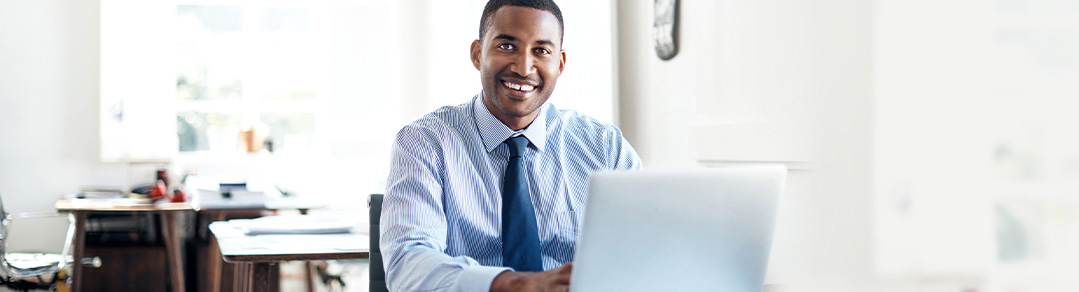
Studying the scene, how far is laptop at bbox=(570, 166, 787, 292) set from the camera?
1.10 meters

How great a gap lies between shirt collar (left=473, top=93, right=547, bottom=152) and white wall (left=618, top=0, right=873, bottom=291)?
0.51 meters

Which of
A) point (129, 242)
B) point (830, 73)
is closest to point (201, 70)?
point (129, 242)

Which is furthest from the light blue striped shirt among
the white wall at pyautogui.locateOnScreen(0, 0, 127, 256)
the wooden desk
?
the white wall at pyautogui.locateOnScreen(0, 0, 127, 256)

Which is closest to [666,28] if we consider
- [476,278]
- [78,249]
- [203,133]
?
[476,278]

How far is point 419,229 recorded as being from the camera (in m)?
1.45

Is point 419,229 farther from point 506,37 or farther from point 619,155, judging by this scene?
point 619,155

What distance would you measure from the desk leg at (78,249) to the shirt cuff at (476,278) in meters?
3.44

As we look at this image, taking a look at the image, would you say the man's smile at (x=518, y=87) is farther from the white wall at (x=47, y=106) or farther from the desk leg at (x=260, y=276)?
the white wall at (x=47, y=106)

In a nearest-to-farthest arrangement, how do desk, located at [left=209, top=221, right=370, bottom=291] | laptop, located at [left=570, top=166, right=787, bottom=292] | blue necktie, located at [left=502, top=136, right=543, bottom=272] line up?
laptop, located at [left=570, top=166, right=787, bottom=292] < blue necktie, located at [left=502, top=136, right=543, bottom=272] < desk, located at [left=209, top=221, right=370, bottom=291]

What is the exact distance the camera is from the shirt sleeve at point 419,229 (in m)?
1.29

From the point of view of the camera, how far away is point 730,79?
2.39 metres

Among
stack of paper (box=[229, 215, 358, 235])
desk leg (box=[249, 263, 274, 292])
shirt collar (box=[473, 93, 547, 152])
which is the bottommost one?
desk leg (box=[249, 263, 274, 292])

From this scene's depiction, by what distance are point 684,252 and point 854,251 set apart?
0.25 metres

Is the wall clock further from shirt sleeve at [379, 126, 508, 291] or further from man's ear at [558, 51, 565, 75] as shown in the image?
shirt sleeve at [379, 126, 508, 291]
